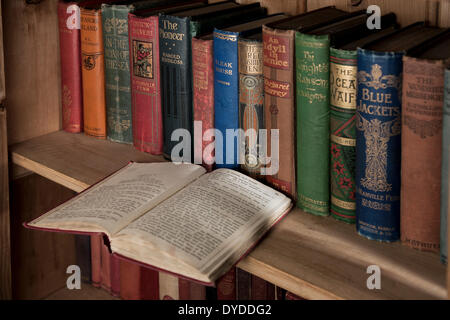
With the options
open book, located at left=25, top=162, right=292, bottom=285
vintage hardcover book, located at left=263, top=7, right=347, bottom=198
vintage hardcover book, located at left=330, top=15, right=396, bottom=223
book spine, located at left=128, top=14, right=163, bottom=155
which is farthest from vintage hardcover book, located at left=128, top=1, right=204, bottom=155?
vintage hardcover book, located at left=330, top=15, right=396, bottom=223

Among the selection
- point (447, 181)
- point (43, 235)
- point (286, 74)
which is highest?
point (286, 74)

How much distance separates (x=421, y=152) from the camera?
0.73 m

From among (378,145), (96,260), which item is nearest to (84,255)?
(96,260)

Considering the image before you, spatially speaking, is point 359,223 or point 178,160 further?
point 178,160

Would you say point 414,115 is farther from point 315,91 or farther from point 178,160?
point 178,160

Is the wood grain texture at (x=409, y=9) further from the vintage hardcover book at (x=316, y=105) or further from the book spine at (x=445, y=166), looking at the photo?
the book spine at (x=445, y=166)

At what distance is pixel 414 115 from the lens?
0.71 metres

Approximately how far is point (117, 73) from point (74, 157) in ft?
0.58

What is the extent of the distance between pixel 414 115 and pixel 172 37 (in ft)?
1.39

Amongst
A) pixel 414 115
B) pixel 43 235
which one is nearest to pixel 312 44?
pixel 414 115

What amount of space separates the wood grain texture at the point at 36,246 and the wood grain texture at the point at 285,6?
1.99 ft

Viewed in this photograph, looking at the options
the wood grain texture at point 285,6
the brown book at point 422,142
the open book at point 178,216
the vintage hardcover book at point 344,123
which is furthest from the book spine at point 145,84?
the brown book at point 422,142

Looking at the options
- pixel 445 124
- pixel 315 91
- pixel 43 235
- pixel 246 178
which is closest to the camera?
pixel 445 124

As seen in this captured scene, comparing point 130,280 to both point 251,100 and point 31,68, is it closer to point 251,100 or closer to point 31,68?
point 31,68
